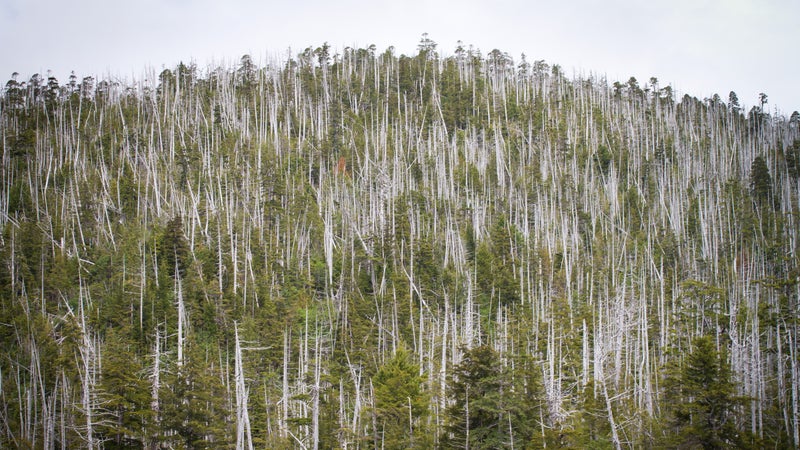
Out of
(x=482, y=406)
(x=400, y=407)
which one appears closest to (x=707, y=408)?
(x=482, y=406)

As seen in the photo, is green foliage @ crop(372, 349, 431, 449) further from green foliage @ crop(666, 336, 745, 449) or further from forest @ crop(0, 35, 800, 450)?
green foliage @ crop(666, 336, 745, 449)

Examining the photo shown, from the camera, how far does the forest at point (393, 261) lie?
30.2m

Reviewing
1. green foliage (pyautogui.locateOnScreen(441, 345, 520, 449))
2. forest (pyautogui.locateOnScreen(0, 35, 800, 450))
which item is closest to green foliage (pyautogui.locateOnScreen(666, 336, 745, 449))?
forest (pyautogui.locateOnScreen(0, 35, 800, 450))

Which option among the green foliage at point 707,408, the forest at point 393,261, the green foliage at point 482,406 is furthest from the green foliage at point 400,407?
the green foliage at point 707,408

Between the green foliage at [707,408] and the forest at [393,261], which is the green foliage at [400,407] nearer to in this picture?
the forest at [393,261]

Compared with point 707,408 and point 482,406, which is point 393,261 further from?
point 707,408

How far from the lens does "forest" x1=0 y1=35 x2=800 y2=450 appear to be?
99.0ft

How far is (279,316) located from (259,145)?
35476 millimetres

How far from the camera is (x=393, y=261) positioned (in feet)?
181

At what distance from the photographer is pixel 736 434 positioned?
1051 inches

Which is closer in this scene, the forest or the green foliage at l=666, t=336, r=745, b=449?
the green foliage at l=666, t=336, r=745, b=449

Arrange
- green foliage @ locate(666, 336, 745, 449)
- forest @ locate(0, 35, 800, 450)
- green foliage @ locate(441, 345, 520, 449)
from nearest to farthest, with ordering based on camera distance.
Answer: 1. green foliage @ locate(666, 336, 745, 449)
2. green foliage @ locate(441, 345, 520, 449)
3. forest @ locate(0, 35, 800, 450)

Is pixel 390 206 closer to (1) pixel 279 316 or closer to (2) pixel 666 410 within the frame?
(1) pixel 279 316

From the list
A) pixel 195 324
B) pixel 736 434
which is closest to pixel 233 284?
pixel 195 324
